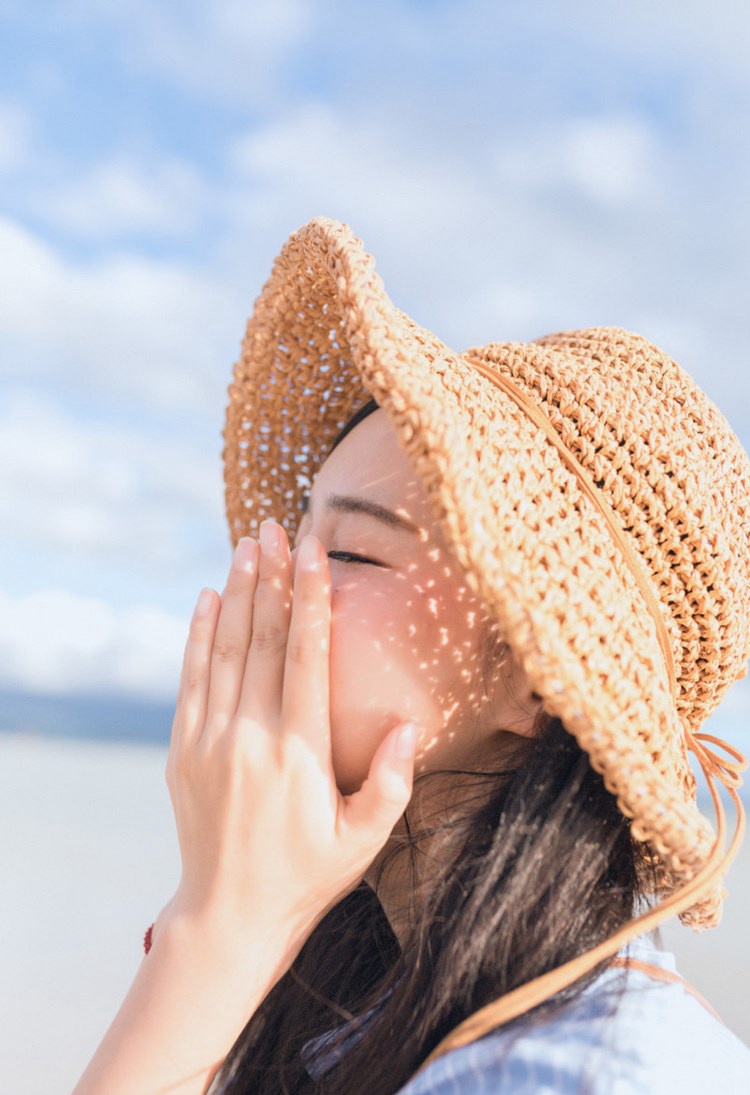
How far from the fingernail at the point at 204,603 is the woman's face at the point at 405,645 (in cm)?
17

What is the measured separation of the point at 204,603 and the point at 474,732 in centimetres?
38

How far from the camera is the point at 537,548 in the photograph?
2.99 feet

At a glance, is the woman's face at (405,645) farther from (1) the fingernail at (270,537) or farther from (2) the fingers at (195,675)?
(2) the fingers at (195,675)

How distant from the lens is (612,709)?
2.91 ft

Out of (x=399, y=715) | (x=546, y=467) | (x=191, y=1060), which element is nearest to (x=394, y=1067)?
(x=191, y=1060)

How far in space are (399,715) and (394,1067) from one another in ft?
1.31

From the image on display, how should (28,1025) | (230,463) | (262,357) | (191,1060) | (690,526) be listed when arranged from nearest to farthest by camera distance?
(191,1060), (690,526), (262,357), (230,463), (28,1025)

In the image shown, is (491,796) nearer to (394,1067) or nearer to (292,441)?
(394,1067)

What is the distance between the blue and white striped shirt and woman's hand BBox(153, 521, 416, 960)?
8.9 inches

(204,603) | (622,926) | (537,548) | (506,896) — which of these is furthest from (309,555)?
(622,926)

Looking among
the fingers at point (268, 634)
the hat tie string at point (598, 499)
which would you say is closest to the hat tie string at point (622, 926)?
the hat tie string at point (598, 499)

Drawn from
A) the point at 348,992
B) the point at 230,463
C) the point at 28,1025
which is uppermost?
the point at 230,463

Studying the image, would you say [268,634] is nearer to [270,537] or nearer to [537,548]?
[270,537]

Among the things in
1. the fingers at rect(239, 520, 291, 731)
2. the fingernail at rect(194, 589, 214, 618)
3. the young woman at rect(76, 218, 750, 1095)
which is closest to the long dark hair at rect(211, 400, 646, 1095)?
the young woman at rect(76, 218, 750, 1095)
